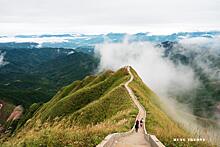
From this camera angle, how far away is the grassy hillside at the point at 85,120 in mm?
19891

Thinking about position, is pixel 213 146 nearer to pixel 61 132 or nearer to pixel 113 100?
pixel 61 132

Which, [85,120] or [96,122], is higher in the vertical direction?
A: [96,122]

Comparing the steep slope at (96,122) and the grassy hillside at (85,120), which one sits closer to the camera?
the grassy hillside at (85,120)

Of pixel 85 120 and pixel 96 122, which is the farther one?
pixel 85 120

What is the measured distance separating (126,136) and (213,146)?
1141cm

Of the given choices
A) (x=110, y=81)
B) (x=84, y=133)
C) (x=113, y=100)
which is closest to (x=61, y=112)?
(x=110, y=81)

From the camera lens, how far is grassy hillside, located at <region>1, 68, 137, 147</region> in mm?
19891

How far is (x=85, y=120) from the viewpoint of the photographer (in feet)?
208

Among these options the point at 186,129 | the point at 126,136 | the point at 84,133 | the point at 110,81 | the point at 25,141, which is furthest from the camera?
the point at 110,81

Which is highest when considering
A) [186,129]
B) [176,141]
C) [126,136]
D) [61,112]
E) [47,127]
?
[47,127]

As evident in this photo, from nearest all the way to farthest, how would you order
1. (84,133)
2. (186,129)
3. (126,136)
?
(84,133), (126,136), (186,129)

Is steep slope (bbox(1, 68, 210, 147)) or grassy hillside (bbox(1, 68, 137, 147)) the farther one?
steep slope (bbox(1, 68, 210, 147))

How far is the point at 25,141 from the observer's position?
1864cm

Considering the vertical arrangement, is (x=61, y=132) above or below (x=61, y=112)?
above
